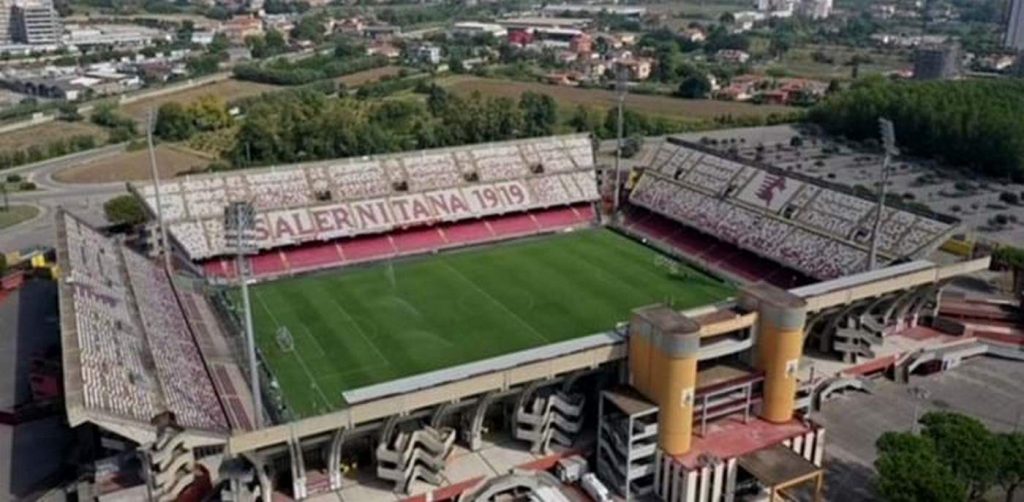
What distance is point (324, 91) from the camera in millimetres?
115250

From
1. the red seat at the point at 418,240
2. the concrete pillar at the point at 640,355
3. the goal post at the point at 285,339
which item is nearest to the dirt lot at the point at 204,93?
the red seat at the point at 418,240

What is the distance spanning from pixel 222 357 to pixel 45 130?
7276cm

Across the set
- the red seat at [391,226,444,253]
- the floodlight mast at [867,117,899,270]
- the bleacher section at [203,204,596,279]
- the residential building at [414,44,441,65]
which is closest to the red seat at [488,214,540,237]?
the bleacher section at [203,204,596,279]

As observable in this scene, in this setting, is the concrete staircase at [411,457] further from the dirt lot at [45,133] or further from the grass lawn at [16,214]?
the dirt lot at [45,133]

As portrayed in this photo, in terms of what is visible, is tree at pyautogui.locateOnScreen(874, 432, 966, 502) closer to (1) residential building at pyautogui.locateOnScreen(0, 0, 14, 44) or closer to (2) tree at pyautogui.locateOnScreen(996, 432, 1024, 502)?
(2) tree at pyautogui.locateOnScreen(996, 432, 1024, 502)

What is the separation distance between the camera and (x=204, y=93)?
116562 mm

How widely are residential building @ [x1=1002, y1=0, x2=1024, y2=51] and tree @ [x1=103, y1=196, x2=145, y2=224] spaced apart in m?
175

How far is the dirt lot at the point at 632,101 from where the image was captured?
109312 millimetres

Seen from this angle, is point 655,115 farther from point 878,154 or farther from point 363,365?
point 363,365

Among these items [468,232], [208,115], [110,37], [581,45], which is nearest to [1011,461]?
[468,232]

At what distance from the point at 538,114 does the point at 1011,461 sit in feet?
223

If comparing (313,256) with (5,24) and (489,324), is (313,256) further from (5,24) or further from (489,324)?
(5,24)

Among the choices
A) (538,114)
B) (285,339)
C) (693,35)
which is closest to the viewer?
(285,339)

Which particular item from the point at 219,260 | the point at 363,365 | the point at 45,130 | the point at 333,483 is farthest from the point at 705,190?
the point at 45,130
